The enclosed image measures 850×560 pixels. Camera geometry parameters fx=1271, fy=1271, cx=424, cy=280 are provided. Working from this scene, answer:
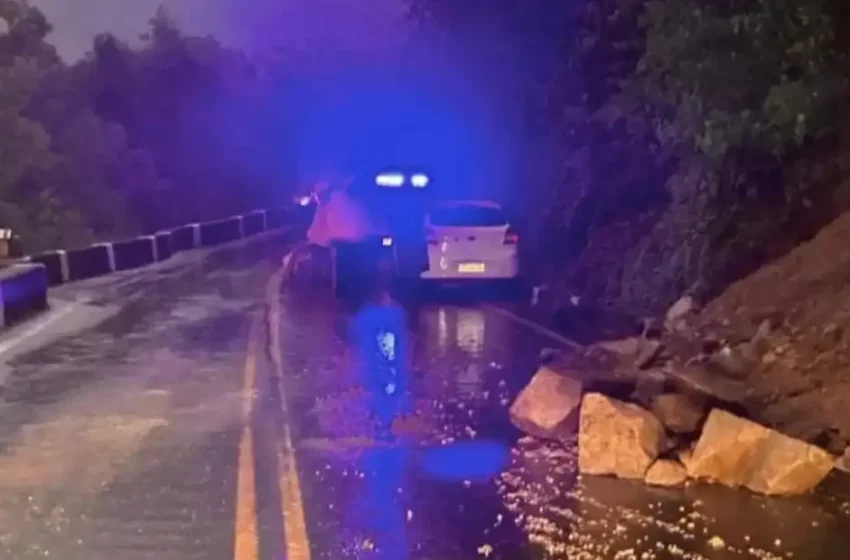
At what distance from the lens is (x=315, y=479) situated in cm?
938

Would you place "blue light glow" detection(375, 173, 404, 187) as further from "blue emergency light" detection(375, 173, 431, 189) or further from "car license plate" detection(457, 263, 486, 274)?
"car license plate" detection(457, 263, 486, 274)

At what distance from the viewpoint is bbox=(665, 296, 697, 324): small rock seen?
1596 centimetres

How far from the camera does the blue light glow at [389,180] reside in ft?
74.2

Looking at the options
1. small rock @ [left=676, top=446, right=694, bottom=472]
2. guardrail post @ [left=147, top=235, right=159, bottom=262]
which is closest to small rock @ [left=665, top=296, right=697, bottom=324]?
small rock @ [left=676, top=446, right=694, bottom=472]

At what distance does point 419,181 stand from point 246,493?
14.2 meters

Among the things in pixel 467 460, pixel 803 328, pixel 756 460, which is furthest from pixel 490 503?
pixel 803 328

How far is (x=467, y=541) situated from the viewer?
7867 millimetres

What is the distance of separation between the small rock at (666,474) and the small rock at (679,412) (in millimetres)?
640

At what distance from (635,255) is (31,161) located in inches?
980

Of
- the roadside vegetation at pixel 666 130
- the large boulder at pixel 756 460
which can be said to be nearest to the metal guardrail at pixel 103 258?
the roadside vegetation at pixel 666 130

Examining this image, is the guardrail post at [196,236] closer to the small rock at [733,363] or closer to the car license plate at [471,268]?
the car license plate at [471,268]

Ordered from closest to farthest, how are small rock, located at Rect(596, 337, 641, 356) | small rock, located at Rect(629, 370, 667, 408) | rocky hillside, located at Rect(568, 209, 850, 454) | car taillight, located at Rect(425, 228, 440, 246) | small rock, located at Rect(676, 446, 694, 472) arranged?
1. small rock, located at Rect(676, 446, 694, 472)
2. rocky hillside, located at Rect(568, 209, 850, 454)
3. small rock, located at Rect(629, 370, 667, 408)
4. small rock, located at Rect(596, 337, 641, 356)
5. car taillight, located at Rect(425, 228, 440, 246)

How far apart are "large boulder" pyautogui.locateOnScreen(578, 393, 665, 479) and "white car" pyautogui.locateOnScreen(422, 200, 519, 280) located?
1083cm

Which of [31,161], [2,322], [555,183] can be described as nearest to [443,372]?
[2,322]
